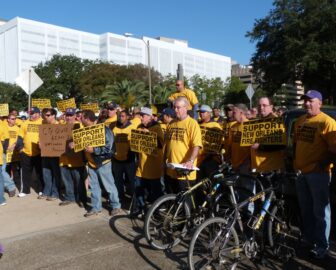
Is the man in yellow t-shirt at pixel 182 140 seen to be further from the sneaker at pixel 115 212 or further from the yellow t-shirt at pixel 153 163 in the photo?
the sneaker at pixel 115 212

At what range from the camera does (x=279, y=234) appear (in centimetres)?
514

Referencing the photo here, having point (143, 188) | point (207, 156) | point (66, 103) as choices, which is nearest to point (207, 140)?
point (207, 156)

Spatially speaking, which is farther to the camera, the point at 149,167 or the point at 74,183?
the point at 74,183

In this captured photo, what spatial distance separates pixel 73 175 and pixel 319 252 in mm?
4846

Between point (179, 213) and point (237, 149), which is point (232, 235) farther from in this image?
point (237, 149)

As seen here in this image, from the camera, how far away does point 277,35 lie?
1473 inches

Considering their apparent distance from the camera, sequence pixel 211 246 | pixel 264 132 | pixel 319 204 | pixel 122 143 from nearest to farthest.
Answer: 1. pixel 211 246
2. pixel 319 204
3. pixel 264 132
4. pixel 122 143

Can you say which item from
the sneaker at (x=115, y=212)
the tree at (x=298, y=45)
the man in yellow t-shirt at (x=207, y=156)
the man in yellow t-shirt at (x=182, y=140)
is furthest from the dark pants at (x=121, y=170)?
the tree at (x=298, y=45)

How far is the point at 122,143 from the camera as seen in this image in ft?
26.2

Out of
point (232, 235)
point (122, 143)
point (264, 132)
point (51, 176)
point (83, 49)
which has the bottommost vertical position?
point (232, 235)

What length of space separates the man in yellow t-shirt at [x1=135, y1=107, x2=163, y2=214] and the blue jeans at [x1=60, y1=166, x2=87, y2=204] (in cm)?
156

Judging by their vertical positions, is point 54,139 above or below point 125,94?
below

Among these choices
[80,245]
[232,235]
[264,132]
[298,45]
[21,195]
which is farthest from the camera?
[298,45]

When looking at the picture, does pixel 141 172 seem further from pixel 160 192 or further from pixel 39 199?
pixel 39 199
